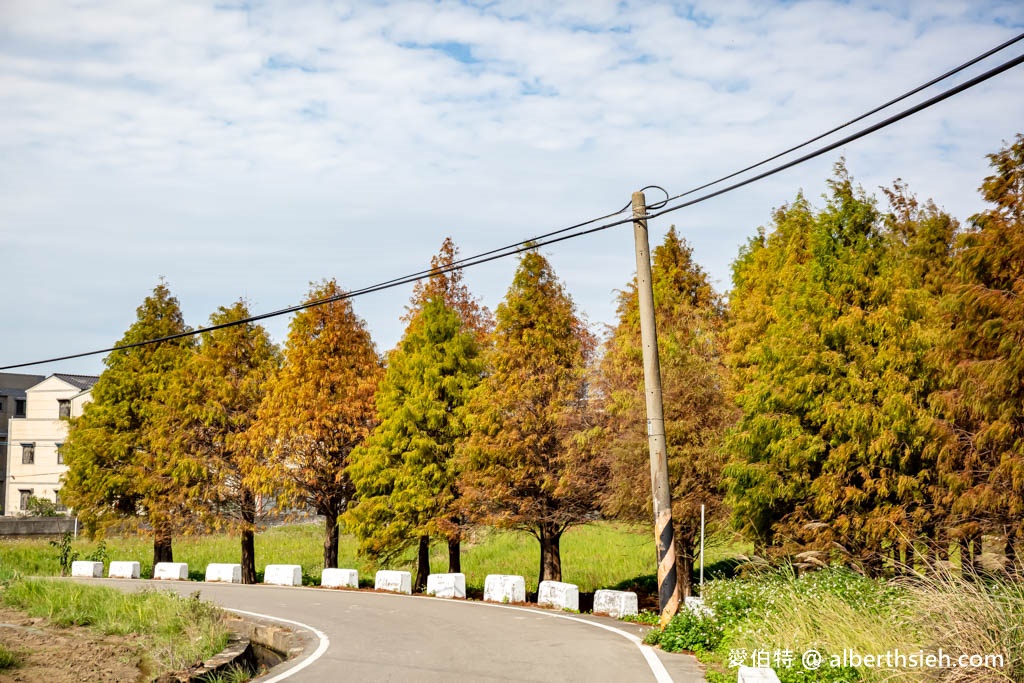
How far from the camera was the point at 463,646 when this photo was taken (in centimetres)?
1399

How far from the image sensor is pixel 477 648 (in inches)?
542

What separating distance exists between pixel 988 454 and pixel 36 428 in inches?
2842

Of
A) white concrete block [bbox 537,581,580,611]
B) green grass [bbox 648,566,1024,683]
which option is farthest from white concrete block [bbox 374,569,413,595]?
green grass [bbox 648,566,1024,683]

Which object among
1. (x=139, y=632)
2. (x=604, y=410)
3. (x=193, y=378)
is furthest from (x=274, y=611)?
(x=193, y=378)

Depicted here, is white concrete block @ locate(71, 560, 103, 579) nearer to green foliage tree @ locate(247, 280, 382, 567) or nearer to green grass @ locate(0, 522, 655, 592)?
green grass @ locate(0, 522, 655, 592)

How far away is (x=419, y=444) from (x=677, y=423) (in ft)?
27.5

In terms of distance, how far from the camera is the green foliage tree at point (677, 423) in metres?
23.7

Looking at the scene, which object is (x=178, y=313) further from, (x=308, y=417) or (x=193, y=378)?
(x=308, y=417)

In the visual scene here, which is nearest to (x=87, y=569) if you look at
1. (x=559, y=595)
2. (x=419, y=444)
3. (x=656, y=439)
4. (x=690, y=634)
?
(x=419, y=444)

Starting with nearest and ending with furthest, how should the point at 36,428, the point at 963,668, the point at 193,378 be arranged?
the point at 963,668 < the point at 193,378 < the point at 36,428

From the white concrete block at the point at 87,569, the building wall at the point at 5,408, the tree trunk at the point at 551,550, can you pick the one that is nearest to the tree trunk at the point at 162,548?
the white concrete block at the point at 87,569

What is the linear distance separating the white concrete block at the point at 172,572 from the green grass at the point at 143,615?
1074 cm

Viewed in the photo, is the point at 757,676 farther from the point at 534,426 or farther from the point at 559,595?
the point at 534,426

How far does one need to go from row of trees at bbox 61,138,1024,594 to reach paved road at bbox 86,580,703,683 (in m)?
4.60
